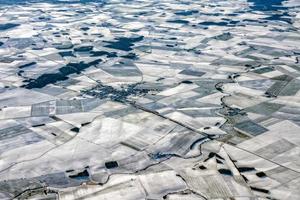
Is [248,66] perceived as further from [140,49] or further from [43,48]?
[43,48]

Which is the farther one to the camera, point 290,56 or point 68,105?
point 290,56

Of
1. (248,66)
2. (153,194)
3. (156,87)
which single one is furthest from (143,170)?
(248,66)

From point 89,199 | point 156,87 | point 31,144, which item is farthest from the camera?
point 156,87

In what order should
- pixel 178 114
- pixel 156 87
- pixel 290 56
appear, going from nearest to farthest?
pixel 178 114 → pixel 156 87 → pixel 290 56

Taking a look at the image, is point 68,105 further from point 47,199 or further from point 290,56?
point 290,56

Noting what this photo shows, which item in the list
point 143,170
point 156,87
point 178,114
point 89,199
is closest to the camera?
point 89,199

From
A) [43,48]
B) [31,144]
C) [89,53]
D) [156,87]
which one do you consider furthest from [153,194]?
[43,48]
